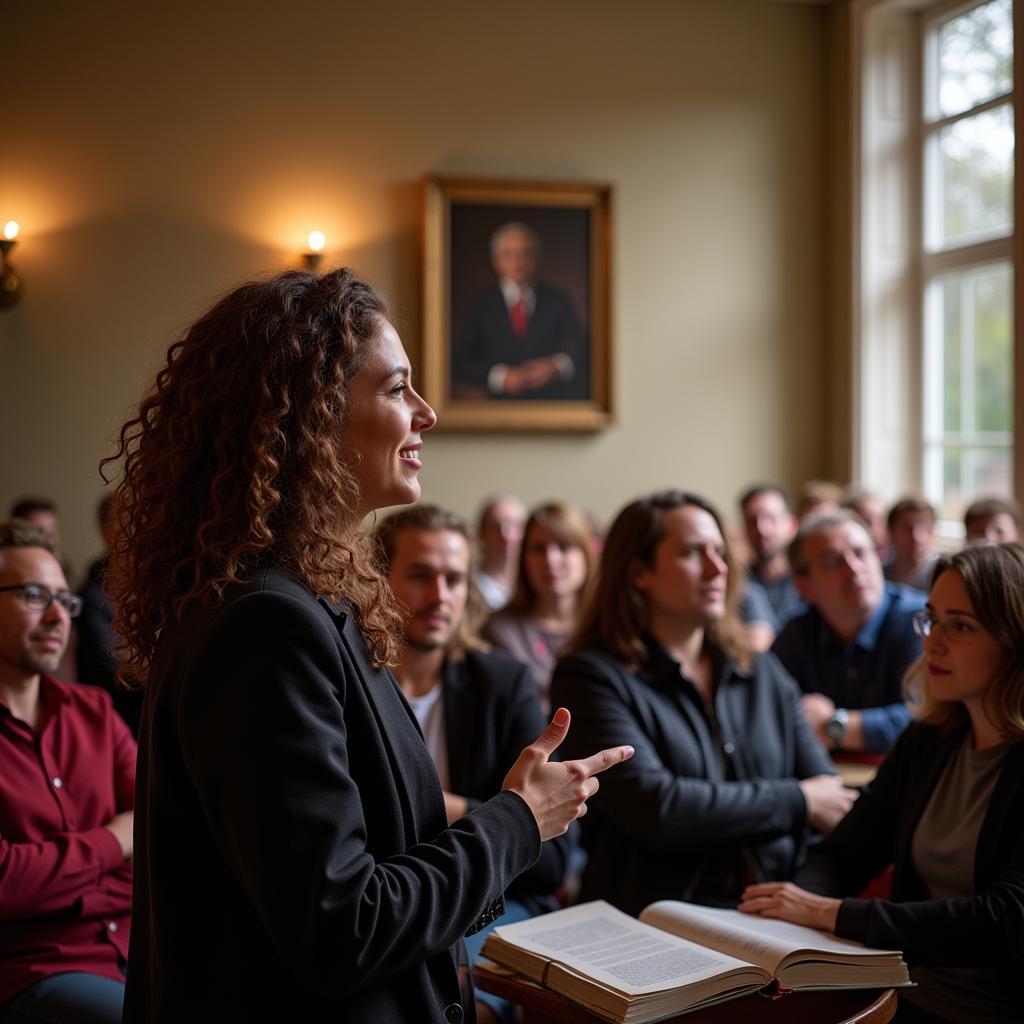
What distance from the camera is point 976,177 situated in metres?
6.09

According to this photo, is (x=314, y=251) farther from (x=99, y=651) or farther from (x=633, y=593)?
(x=633, y=593)

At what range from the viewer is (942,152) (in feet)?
21.0

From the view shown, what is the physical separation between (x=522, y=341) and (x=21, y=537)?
4216mm

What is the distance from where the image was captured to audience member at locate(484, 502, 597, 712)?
170 inches

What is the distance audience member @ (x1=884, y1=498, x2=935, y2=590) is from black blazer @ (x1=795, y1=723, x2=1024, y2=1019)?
3.02 m

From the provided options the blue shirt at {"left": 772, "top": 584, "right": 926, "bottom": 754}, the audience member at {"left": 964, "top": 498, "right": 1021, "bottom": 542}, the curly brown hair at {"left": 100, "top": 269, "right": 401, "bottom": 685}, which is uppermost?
the curly brown hair at {"left": 100, "top": 269, "right": 401, "bottom": 685}

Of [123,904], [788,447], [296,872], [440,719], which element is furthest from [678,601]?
[788,447]

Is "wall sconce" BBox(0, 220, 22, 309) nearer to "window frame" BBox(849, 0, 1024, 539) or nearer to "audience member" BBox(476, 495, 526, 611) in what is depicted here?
"audience member" BBox(476, 495, 526, 611)

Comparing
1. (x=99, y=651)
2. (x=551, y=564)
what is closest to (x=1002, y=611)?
(x=551, y=564)

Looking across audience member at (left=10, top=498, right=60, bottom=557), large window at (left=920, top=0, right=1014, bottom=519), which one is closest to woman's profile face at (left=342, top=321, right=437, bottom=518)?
audience member at (left=10, top=498, right=60, bottom=557)

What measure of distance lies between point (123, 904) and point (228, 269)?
14.6ft

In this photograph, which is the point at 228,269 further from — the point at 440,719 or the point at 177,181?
the point at 440,719

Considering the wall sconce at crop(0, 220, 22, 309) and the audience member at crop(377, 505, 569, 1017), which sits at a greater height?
the wall sconce at crop(0, 220, 22, 309)

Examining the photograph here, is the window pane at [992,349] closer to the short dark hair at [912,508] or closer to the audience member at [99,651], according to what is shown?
the short dark hair at [912,508]
